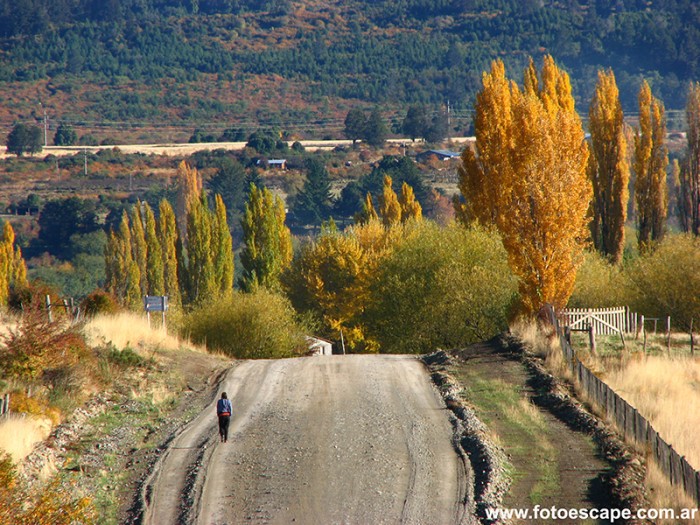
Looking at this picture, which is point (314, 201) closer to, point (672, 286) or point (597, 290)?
point (597, 290)

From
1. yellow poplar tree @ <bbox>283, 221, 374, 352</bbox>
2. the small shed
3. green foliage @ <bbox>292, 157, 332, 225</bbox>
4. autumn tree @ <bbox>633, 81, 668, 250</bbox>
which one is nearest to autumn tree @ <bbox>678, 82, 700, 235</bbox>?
autumn tree @ <bbox>633, 81, 668, 250</bbox>

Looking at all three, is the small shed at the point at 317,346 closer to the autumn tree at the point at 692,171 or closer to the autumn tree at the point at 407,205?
the autumn tree at the point at 692,171

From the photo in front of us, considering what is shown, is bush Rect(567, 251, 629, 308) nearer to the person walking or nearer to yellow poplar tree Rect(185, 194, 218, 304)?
the person walking

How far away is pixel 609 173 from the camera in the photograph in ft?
170

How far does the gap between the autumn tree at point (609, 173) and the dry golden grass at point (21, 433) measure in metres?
36.2

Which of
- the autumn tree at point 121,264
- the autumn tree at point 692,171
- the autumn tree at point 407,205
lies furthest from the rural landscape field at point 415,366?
the autumn tree at point 407,205

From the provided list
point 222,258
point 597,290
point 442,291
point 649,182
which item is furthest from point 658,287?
point 222,258

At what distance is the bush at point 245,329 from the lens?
134 feet

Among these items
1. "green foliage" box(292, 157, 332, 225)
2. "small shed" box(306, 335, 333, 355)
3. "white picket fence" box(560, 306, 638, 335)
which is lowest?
"green foliage" box(292, 157, 332, 225)

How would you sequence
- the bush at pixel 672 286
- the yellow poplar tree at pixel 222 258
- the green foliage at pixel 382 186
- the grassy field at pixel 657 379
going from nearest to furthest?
the grassy field at pixel 657 379, the bush at pixel 672 286, the yellow poplar tree at pixel 222 258, the green foliage at pixel 382 186

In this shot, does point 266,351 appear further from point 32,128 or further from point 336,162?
point 32,128

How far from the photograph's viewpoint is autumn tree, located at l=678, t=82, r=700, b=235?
178ft

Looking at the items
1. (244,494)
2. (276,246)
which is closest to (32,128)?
(276,246)

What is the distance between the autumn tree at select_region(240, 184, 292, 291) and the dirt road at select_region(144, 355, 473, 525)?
34.2 m
